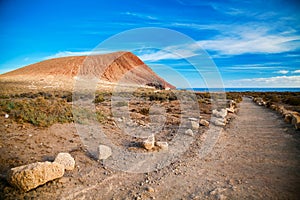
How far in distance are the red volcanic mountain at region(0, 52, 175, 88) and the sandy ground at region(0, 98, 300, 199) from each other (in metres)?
56.8

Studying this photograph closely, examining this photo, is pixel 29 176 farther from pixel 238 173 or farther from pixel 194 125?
pixel 194 125

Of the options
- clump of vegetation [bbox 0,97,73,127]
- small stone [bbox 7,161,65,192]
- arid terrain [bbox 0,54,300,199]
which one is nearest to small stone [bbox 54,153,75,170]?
arid terrain [bbox 0,54,300,199]

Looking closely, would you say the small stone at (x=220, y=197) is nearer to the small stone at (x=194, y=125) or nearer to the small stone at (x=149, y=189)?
the small stone at (x=149, y=189)

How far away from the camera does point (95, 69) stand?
6575 cm

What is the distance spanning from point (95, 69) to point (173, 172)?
213ft

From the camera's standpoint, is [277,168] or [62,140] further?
[62,140]

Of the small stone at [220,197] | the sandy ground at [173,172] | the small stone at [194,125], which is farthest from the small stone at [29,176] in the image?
the small stone at [194,125]

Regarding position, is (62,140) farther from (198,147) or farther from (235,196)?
(235,196)

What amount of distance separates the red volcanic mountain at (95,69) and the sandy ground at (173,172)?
56761mm

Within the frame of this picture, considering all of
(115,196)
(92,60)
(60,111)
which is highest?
(92,60)

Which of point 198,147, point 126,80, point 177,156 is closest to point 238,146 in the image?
point 198,147

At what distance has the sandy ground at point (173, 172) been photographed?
358cm

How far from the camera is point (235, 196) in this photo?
3492 millimetres

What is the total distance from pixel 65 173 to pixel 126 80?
2377 inches
